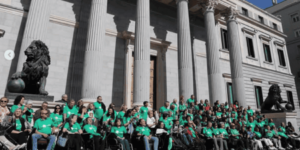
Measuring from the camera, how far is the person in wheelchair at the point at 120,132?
6543 mm

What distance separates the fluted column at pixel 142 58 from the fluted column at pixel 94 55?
219 centimetres

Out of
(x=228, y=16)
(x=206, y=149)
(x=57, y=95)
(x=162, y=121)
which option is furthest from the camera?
(x=228, y=16)

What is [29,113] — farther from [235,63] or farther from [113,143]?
[235,63]

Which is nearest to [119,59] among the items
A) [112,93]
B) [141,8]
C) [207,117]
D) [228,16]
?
[112,93]

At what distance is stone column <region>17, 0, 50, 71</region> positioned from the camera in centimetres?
1044

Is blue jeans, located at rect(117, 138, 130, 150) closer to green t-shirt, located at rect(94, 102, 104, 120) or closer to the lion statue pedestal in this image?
green t-shirt, located at rect(94, 102, 104, 120)

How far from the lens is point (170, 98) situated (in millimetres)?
16922

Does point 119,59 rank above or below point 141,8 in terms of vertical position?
below

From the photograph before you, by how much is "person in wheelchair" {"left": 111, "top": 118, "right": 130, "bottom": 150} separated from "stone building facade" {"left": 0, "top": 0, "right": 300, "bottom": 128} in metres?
4.08

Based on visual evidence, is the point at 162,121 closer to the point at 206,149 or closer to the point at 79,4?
the point at 206,149

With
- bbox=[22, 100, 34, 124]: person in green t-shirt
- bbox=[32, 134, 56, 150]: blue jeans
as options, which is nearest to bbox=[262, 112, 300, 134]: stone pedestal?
bbox=[32, 134, 56, 150]: blue jeans

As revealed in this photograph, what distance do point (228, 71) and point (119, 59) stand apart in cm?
1272

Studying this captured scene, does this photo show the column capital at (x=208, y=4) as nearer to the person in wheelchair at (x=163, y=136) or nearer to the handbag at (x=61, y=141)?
the person in wheelchair at (x=163, y=136)

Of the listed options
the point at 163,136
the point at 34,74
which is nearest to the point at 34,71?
the point at 34,74
